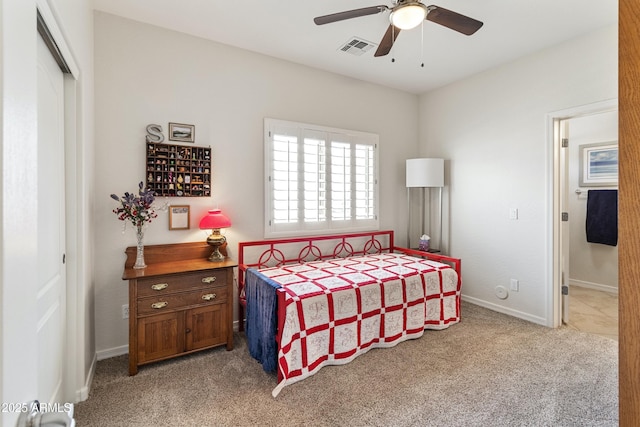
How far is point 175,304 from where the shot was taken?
236 centimetres

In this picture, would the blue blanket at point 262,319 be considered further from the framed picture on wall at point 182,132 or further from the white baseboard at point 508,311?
the white baseboard at point 508,311

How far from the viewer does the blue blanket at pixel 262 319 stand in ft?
7.39

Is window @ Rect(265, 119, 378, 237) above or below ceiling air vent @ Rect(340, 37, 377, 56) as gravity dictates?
below

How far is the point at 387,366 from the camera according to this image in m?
2.38

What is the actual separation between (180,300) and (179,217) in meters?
0.78

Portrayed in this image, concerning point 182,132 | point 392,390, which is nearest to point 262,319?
point 392,390

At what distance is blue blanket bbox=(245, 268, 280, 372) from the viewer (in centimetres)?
225

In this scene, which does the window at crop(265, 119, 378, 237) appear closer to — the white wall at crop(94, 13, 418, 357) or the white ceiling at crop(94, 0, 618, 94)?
Answer: the white wall at crop(94, 13, 418, 357)

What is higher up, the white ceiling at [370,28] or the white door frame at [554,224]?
the white ceiling at [370,28]

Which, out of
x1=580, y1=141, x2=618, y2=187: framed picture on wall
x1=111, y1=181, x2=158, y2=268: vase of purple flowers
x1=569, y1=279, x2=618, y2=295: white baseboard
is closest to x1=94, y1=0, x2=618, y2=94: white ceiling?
x1=111, y1=181, x2=158, y2=268: vase of purple flowers

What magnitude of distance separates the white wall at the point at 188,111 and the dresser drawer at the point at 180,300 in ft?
1.65

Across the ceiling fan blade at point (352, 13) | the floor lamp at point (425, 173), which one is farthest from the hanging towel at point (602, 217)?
the ceiling fan blade at point (352, 13)

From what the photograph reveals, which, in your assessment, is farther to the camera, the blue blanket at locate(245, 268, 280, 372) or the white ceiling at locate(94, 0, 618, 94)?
the white ceiling at locate(94, 0, 618, 94)

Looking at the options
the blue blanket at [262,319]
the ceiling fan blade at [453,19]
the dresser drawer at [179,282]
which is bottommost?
the blue blanket at [262,319]
